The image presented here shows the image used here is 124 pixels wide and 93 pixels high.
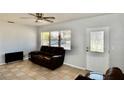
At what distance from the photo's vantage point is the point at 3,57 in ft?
15.9

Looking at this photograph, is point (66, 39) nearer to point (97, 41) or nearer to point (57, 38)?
point (57, 38)

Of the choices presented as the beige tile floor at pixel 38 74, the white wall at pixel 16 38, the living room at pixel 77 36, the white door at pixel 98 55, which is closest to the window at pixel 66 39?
the living room at pixel 77 36

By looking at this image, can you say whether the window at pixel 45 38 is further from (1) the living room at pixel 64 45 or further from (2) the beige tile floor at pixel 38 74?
(2) the beige tile floor at pixel 38 74

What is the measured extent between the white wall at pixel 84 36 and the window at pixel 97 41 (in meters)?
0.29

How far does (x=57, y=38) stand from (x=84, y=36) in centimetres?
166

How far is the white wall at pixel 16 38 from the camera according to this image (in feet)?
15.8

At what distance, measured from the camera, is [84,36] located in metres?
4.06

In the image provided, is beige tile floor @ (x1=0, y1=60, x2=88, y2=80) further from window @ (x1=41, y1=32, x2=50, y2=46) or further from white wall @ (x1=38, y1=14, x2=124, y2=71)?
window @ (x1=41, y1=32, x2=50, y2=46)

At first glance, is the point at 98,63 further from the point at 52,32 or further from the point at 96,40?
the point at 52,32

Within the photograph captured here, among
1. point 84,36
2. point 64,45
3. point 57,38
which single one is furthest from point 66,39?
point 84,36

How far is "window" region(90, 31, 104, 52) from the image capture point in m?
3.54
